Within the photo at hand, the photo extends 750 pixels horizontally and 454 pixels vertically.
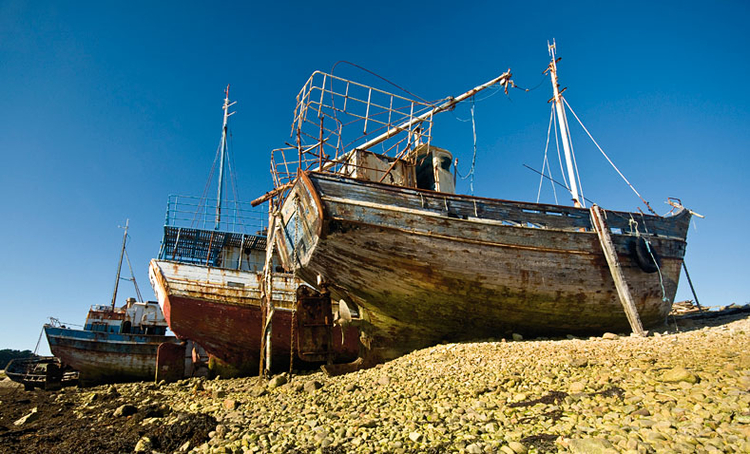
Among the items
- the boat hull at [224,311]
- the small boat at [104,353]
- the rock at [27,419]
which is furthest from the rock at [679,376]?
the small boat at [104,353]

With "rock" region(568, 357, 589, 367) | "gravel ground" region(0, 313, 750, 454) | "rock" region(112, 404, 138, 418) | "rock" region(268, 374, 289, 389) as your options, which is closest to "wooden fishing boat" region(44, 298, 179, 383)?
"gravel ground" region(0, 313, 750, 454)

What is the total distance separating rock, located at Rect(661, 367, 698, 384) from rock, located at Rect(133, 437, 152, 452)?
22.0 ft

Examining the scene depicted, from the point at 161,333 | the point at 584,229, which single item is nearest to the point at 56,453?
the point at 584,229

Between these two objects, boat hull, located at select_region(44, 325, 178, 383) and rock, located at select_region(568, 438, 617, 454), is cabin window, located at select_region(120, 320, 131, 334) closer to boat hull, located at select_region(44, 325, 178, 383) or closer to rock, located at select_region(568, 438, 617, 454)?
boat hull, located at select_region(44, 325, 178, 383)

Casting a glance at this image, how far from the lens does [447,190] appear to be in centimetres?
1261

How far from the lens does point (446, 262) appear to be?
29.1 ft

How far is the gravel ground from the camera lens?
12.0 feet

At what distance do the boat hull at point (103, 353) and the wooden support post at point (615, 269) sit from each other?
52.7 feet

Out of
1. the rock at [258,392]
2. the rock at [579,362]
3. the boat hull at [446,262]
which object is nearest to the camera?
the rock at [579,362]

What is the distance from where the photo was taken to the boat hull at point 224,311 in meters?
12.0

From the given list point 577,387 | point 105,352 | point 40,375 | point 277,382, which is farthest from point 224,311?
point 577,387

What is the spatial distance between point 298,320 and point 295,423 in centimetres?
414

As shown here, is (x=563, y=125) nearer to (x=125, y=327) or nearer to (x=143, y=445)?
(x=143, y=445)

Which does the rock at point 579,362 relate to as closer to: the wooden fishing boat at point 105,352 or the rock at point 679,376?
the rock at point 679,376
